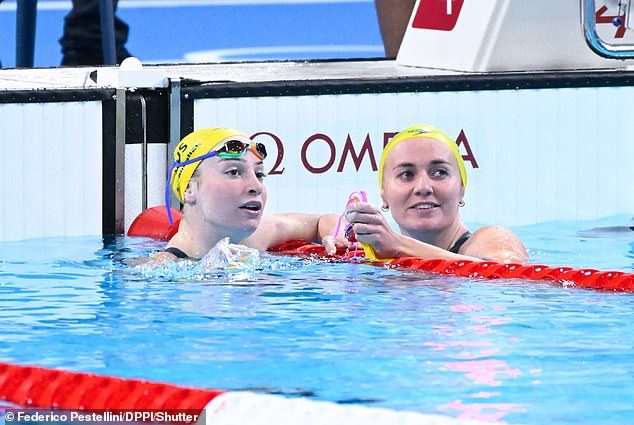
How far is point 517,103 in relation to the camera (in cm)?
643

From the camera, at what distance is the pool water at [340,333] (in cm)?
321

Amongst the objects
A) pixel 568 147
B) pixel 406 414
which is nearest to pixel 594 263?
pixel 568 147

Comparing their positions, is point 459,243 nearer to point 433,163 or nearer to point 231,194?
point 433,163

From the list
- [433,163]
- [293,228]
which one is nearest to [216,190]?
[293,228]

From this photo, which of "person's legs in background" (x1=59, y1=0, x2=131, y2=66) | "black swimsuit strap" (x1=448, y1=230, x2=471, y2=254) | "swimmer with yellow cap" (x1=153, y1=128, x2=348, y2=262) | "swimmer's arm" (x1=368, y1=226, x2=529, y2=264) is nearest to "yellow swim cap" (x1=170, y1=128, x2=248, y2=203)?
"swimmer with yellow cap" (x1=153, y1=128, x2=348, y2=262)

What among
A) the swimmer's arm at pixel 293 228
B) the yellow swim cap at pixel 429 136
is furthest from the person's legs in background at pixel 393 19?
the yellow swim cap at pixel 429 136

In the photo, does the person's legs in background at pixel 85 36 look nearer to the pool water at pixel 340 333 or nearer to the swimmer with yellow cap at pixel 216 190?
the pool water at pixel 340 333

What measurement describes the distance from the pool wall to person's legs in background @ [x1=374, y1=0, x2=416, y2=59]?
1.71m

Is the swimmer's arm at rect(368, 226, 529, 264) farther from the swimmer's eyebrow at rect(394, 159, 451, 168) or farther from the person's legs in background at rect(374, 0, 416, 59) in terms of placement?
the person's legs in background at rect(374, 0, 416, 59)

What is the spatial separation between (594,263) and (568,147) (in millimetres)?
1253

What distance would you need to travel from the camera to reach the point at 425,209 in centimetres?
493

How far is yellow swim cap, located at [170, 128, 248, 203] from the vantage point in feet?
16.6

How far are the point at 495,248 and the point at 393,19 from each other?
3684mm

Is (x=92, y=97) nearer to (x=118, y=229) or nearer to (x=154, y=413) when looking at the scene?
(x=118, y=229)
